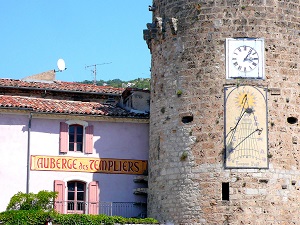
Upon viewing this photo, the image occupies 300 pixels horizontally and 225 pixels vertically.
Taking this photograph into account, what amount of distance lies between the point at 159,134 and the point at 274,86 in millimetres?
5319

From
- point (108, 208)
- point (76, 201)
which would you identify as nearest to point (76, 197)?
point (76, 201)

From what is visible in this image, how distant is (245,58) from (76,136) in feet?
27.5

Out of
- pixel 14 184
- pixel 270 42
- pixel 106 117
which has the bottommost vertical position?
pixel 14 184

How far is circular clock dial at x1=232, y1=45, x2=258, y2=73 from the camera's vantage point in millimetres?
37656

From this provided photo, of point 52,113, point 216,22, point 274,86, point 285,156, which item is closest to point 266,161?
point 285,156

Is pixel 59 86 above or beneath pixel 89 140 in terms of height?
above

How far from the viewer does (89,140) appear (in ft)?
133

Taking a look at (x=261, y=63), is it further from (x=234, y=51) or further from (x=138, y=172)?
(x=138, y=172)

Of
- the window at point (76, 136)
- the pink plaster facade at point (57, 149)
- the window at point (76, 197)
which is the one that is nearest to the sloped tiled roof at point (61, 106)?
the pink plaster facade at point (57, 149)

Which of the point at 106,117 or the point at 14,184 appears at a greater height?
the point at 106,117

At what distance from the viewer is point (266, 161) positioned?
36.9m

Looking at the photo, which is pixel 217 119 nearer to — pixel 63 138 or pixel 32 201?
pixel 63 138

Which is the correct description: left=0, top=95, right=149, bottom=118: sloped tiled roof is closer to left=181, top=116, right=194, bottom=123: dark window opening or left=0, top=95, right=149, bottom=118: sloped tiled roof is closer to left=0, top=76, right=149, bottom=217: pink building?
left=0, top=76, right=149, bottom=217: pink building

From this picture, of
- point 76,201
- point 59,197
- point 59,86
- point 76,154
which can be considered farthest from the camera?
point 59,86
